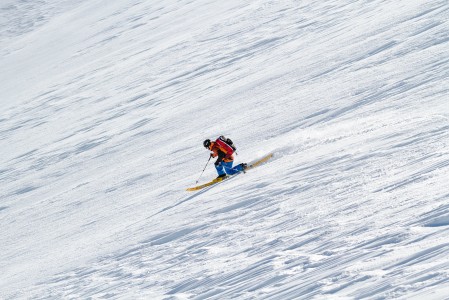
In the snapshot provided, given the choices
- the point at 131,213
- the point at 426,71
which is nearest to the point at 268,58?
the point at 426,71

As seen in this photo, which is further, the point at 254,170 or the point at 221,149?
the point at 221,149

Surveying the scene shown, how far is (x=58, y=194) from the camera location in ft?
53.1

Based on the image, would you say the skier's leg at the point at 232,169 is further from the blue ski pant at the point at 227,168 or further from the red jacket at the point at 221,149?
the red jacket at the point at 221,149

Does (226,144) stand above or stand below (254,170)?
above

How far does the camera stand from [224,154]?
11906 millimetres

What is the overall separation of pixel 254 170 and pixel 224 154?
722 millimetres

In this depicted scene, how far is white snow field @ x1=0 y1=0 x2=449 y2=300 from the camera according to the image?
22.2ft

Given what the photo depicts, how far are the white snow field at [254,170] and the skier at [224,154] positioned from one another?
53 cm

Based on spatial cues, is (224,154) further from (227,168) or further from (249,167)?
(249,167)

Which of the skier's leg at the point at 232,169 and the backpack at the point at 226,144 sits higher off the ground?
the backpack at the point at 226,144

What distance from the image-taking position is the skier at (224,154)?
1182 centimetres

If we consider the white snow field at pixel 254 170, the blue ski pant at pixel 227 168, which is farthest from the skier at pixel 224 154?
the white snow field at pixel 254 170

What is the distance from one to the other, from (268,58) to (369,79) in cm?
754

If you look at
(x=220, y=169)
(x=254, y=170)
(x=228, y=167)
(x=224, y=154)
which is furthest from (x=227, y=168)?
(x=254, y=170)
